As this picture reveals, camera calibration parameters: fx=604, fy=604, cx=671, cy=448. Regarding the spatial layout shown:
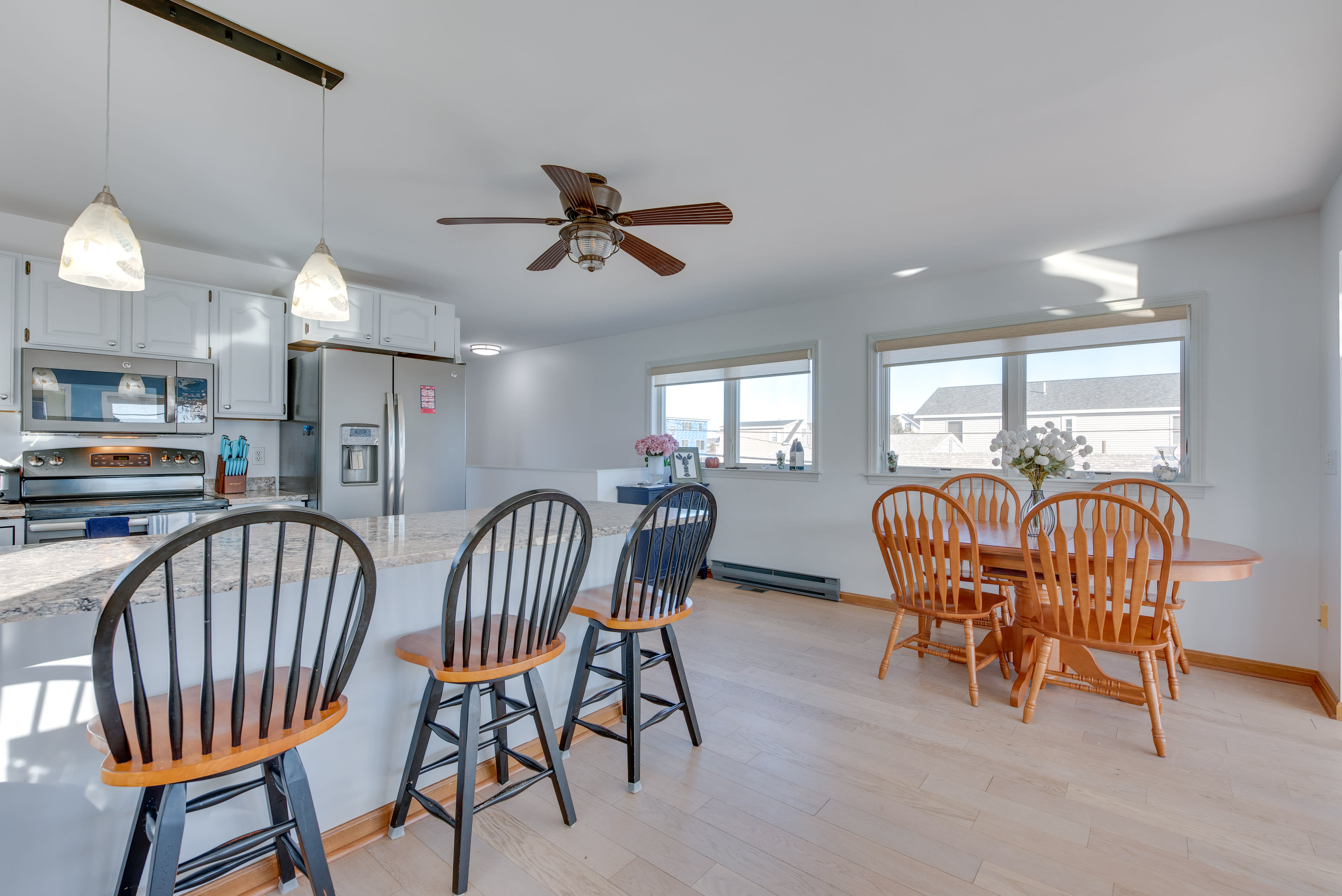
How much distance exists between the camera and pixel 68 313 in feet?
9.68

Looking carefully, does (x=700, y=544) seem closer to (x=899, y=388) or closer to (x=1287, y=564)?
(x=899, y=388)

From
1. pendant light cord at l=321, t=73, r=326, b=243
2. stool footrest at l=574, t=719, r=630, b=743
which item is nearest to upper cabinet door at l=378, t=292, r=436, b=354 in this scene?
pendant light cord at l=321, t=73, r=326, b=243

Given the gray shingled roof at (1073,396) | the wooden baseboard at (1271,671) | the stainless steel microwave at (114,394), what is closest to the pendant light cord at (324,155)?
the stainless steel microwave at (114,394)

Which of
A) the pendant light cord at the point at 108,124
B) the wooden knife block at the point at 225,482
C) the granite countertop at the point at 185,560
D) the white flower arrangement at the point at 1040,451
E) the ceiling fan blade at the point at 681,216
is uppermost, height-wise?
the pendant light cord at the point at 108,124

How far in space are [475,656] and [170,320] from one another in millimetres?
3008

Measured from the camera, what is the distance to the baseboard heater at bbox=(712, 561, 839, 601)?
4.46 meters

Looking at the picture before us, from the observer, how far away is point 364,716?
1741 millimetres

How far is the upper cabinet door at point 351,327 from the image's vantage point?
143 inches

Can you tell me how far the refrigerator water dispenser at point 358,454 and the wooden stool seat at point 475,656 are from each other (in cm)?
218

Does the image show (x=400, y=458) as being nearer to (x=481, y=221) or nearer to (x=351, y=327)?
(x=351, y=327)

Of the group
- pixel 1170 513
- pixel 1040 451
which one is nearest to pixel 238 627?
pixel 1040 451

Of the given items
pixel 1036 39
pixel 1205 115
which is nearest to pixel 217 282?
pixel 1036 39

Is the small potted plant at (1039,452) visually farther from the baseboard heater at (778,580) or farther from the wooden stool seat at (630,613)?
the wooden stool seat at (630,613)

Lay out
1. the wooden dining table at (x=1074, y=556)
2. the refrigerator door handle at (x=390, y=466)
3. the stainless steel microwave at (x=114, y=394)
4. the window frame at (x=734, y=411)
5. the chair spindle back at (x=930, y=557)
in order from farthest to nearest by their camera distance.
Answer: the window frame at (x=734, y=411) < the refrigerator door handle at (x=390, y=466) < the stainless steel microwave at (x=114, y=394) < the chair spindle back at (x=930, y=557) < the wooden dining table at (x=1074, y=556)
